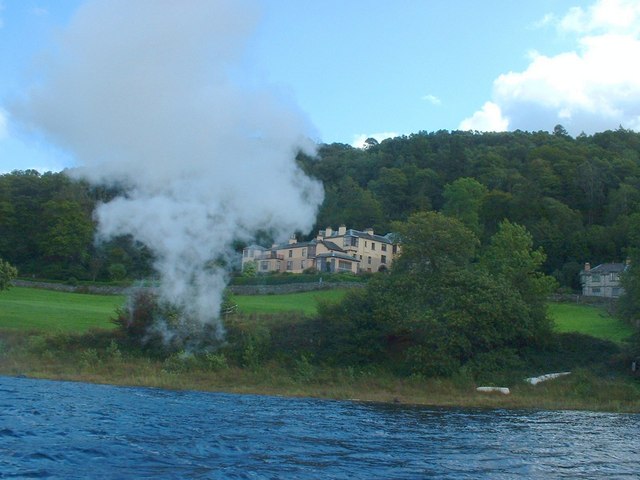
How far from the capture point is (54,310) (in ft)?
222

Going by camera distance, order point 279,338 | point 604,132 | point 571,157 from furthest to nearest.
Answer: point 604,132 → point 571,157 → point 279,338

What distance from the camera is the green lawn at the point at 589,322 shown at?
5632cm

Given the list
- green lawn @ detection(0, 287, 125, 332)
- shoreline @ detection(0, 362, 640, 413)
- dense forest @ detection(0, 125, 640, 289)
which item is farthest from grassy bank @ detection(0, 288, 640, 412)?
dense forest @ detection(0, 125, 640, 289)

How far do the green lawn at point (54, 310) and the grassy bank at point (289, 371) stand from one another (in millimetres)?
993

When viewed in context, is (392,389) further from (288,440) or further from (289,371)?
(288,440)

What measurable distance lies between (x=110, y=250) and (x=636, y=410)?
68.8 metres

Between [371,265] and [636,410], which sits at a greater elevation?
[371,265]

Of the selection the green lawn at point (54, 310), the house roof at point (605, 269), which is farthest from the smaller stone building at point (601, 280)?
the green lawn at point (54, 310)

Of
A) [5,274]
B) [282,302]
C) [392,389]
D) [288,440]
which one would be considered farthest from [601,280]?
[288,440]

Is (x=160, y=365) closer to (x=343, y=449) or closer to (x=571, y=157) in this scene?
(x=343, y=449)

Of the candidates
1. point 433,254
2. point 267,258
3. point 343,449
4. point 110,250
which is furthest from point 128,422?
point 267,258

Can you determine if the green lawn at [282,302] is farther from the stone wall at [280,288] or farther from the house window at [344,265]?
the house window at [344,265]

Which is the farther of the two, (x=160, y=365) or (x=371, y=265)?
(x=371, y=265)

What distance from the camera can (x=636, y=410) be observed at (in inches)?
1454
